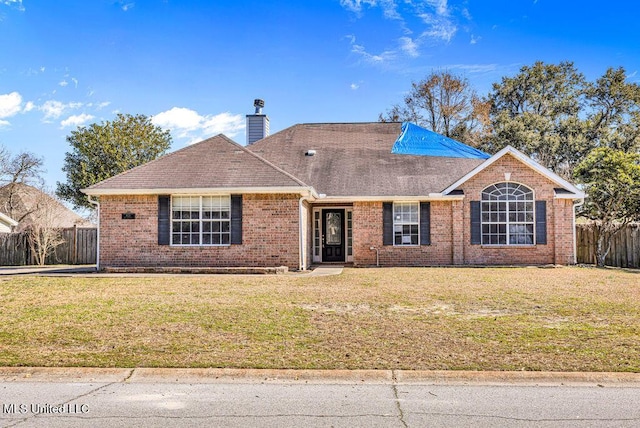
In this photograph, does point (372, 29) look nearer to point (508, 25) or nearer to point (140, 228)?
point (508, 25)

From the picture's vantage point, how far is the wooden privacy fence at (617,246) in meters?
20.2

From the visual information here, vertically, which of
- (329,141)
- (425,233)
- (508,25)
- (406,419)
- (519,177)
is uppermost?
(508,25)

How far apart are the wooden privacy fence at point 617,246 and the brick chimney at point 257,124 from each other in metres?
14.4

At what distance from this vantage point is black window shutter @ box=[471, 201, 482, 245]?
19.5m

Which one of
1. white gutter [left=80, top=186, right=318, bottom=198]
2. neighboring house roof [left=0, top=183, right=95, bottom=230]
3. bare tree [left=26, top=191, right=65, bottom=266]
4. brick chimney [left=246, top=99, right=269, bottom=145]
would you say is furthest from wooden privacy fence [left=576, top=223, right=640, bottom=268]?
neighboring house roof [left=0, top=183, right=95, bottom=230]

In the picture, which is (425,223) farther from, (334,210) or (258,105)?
(258,105)

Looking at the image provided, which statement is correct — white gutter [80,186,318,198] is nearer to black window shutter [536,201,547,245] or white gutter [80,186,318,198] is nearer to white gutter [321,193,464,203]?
white gutter [321,193,464,203]

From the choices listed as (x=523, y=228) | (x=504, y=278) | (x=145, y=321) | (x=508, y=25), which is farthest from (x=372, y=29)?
(x=145, y=321)

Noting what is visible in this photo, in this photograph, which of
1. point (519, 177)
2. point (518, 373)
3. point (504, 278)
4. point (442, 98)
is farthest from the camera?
point (442, 98)

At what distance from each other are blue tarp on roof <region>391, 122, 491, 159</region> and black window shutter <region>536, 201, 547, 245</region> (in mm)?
4472

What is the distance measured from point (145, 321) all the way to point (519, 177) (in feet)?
48.1

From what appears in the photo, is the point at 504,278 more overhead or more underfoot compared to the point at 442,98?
more underfoot

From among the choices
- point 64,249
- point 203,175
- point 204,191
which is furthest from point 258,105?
point 64,249

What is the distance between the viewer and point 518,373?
604 centimetres
